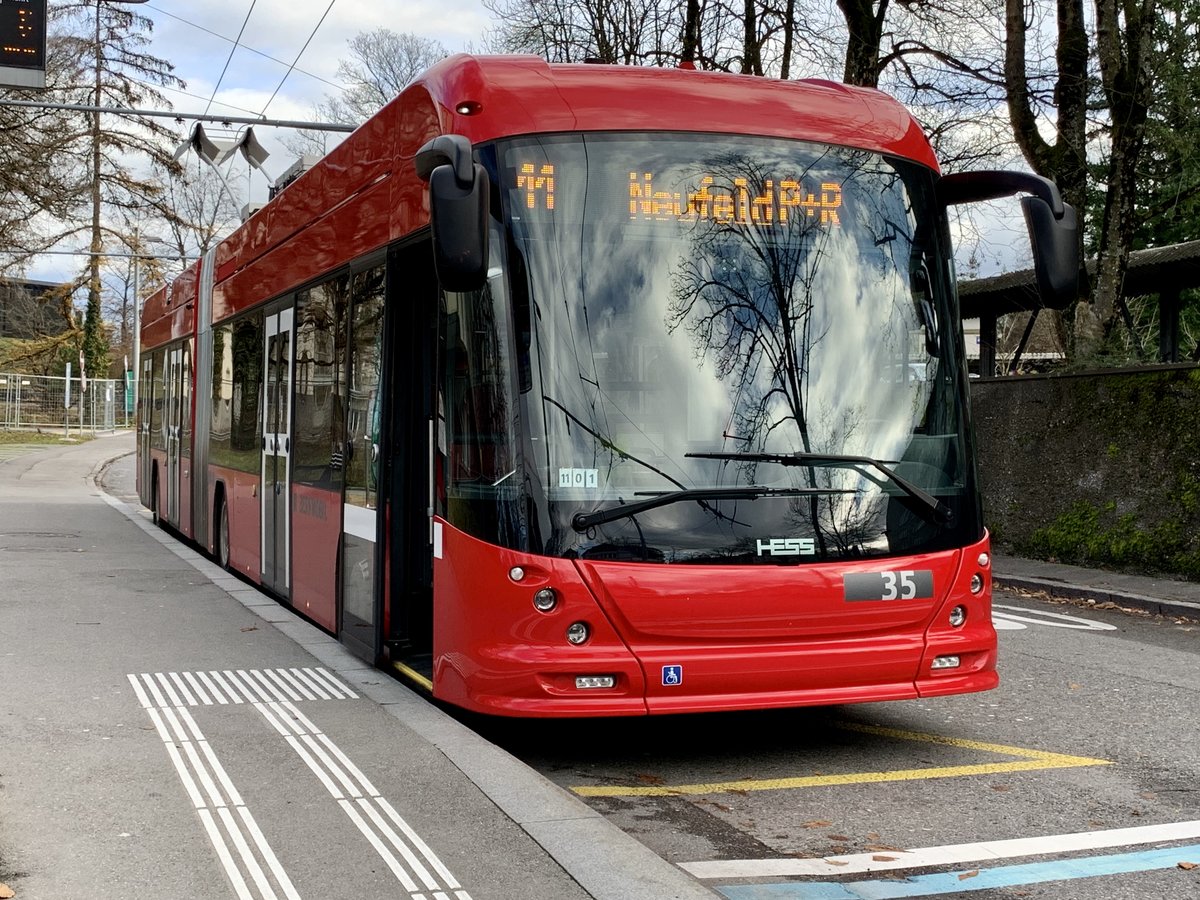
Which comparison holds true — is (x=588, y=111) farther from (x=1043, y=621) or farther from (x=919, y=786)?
(x=1043, y=621)

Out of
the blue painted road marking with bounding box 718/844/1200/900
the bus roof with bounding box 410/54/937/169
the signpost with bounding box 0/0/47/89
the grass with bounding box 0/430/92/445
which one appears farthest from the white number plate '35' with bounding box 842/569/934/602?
the grass with bounding box 0/430/92/445

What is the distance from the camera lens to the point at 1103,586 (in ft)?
45.4

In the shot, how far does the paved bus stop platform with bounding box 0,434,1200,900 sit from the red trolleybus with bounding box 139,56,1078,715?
69 cm

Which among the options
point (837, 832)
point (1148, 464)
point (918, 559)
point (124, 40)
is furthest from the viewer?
point (124, 40)

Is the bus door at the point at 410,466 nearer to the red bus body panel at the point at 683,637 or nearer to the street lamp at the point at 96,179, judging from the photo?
the red bus body panel at the point at 683,637

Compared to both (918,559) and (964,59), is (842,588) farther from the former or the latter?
(964,59)

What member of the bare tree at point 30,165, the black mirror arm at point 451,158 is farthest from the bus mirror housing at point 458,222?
the bare tree at point 30,165

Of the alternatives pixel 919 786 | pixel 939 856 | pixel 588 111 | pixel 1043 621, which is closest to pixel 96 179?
pixel 1043 621

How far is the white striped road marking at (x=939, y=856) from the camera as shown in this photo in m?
5.02

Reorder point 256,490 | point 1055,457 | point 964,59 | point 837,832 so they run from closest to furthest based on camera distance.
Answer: point 837,832 → point 256,490 → point 1055,457 → point 964,59

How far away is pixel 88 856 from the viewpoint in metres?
4.64

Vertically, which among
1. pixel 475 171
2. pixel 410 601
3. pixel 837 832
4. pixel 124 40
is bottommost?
pixel 837 832

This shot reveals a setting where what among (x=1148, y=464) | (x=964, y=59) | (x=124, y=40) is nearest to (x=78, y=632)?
(x=1148, y=464)

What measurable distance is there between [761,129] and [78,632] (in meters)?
5.71
